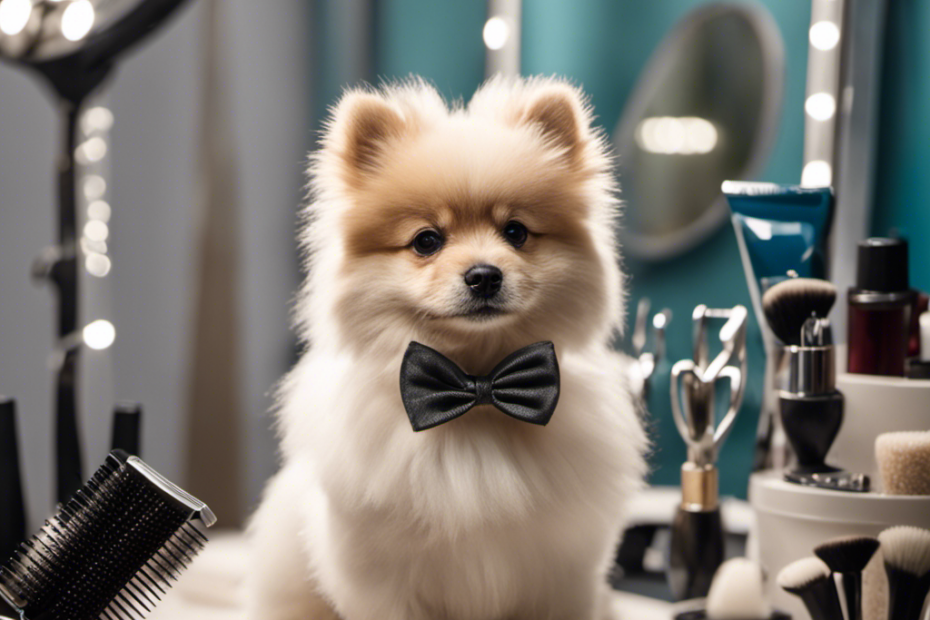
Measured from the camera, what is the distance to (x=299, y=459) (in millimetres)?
925

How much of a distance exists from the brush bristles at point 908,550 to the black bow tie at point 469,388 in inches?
13.1

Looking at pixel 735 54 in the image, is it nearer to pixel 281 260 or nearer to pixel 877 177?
pixel 877 177

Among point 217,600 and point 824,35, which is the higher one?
point 824,35

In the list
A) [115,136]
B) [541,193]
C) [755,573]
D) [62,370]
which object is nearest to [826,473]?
[755,573]

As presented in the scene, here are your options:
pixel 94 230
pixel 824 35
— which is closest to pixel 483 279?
pixel 824 35

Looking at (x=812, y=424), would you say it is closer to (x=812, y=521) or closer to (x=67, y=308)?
(x=812, y=521)

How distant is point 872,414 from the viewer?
0.91 m

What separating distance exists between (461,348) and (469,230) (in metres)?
0.11

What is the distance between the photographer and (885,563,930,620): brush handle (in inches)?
30.1

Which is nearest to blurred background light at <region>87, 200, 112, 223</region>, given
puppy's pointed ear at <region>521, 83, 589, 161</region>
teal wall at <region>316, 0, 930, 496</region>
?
teal wall at <region>316, 0, 930, 496</region>

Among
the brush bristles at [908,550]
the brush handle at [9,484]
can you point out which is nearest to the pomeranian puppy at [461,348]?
the brush bristles at [908,550]

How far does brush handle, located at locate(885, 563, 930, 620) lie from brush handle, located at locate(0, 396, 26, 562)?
0.92 meters

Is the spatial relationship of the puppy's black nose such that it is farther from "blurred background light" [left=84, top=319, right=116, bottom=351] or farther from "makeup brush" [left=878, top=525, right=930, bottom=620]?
"blurred background light" [left=84, top=319, right=116, bottom=351]

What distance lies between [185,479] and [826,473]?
4.23 feet
